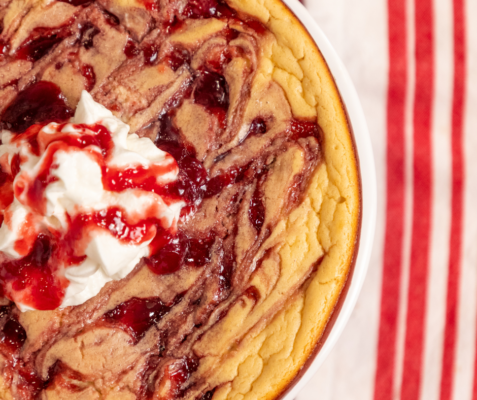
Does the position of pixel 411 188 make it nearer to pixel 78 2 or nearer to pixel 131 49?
pixel 131 49

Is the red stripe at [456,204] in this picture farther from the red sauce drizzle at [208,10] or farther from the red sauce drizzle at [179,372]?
the red sauce drizzle at [179,372]

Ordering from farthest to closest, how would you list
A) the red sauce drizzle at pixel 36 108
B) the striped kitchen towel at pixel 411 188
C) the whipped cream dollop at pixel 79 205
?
the striped kitchen towel at pixel 411 188 < the red sauce drizzle at pixel 36 108 < the whipped cream dollop at pixel 79 205

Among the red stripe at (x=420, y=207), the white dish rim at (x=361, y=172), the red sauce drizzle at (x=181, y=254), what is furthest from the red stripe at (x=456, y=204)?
the red sauce drizzle at (x=181, y=254)

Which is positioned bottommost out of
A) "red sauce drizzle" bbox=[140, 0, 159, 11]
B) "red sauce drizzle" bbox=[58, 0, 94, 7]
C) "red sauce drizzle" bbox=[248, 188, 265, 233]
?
"red sauce drizzle" bbox=[248, 188, 265, 233]

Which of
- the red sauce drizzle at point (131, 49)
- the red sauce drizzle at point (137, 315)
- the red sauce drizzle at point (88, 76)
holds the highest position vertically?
the red sauce drizzle at point (131, 49)

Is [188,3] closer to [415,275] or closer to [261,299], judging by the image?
[261,299]

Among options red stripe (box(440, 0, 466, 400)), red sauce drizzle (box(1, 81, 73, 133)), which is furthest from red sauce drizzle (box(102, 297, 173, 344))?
red stripe (box(440, 0, 466, 400))

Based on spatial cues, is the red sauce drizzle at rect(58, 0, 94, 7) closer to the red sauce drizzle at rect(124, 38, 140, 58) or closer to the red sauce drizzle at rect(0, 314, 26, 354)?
the red sauce drizzle at rect(124, 38, 140, 58)
